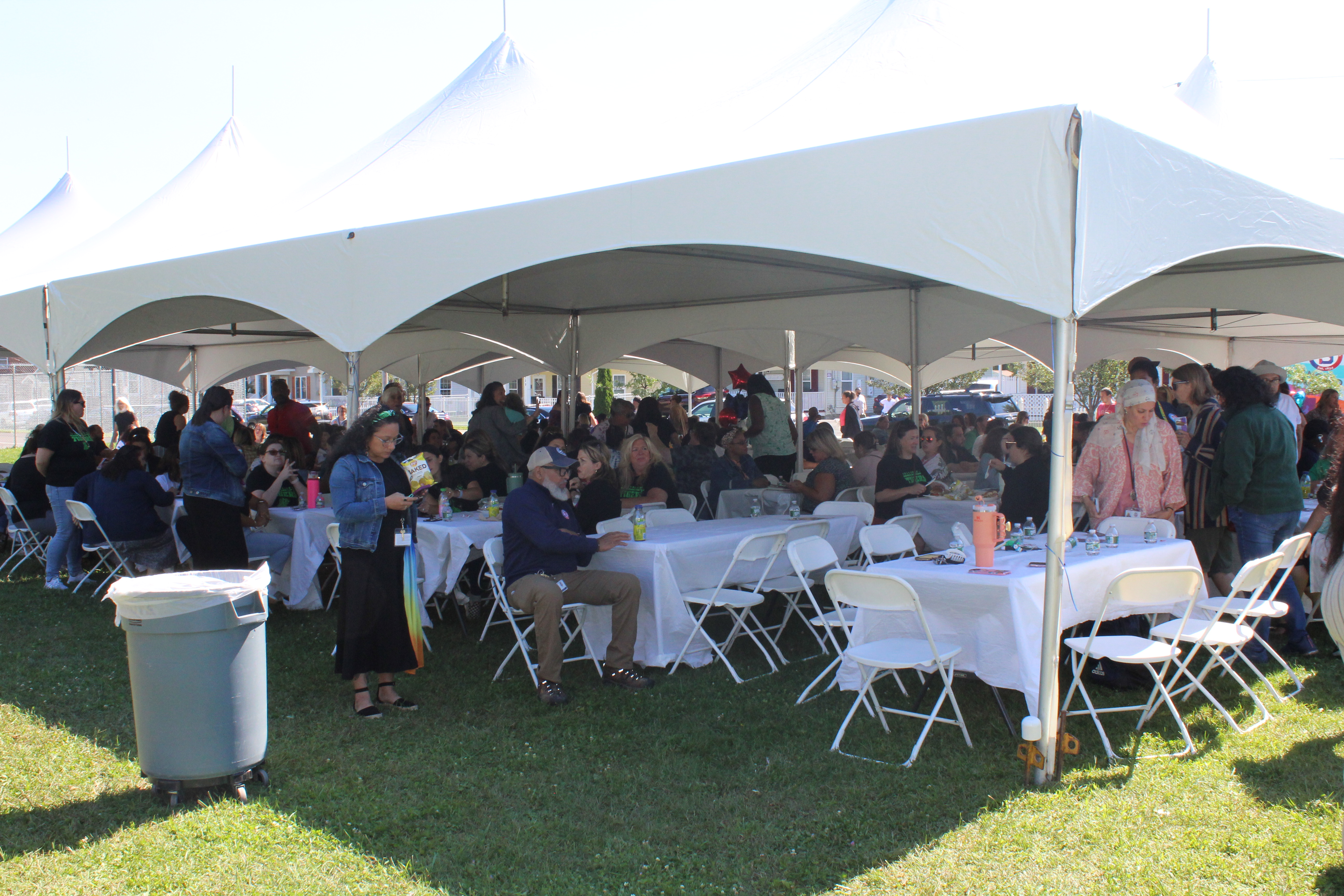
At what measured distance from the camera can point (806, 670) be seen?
4941mm

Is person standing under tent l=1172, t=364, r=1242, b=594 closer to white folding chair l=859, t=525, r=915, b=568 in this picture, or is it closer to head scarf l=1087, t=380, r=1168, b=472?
head scarf l=1087, t=380, r=1168, b=472

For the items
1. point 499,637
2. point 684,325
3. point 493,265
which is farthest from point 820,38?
point 684,325

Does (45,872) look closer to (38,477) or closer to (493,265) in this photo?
(493,265)

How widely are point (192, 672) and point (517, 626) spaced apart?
6.60 ft

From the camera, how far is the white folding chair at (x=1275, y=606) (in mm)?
4070

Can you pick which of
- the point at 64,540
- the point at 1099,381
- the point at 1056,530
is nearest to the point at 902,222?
the point at 1056,530

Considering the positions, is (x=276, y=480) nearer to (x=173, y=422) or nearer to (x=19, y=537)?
(x=19, y=537)

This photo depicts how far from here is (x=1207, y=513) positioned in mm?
5059

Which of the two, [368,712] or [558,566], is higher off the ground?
[558,566]

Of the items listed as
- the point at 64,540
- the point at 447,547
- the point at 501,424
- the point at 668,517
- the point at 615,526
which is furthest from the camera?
the point at 501,424

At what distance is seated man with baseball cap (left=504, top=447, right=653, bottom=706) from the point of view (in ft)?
15.1

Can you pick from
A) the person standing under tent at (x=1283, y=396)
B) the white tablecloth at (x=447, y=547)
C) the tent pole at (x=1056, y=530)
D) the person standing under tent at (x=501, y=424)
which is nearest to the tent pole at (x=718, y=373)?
the person standing under tent at (x=501, y=424)

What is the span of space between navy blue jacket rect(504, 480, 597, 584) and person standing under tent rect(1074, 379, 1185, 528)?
2.49m

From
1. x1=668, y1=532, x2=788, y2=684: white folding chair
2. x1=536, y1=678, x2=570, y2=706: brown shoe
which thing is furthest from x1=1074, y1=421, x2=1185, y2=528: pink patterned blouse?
x1=536, y1=678, x2=570, y2=706: brown shoe
